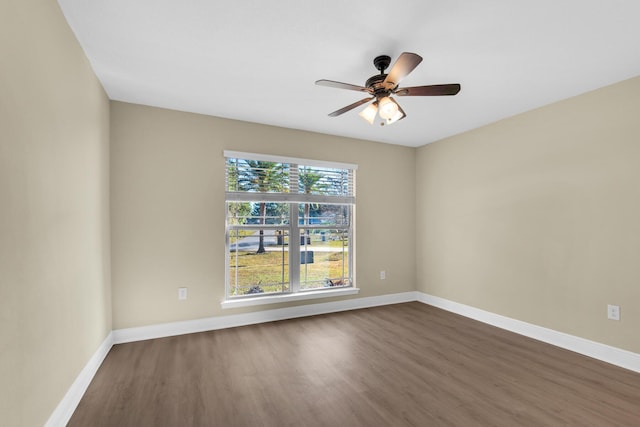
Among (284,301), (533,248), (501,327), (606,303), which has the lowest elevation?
(501,327)

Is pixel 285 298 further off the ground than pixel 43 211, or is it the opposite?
pixel 43 211

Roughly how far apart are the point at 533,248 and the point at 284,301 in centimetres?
292

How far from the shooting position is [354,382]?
7.59 ft

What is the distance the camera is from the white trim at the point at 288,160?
3551mm

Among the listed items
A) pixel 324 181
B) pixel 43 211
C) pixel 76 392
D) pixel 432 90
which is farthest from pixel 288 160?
pixel 76 392

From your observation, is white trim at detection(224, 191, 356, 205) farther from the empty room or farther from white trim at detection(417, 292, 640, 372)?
white trim at detection(417, 292, 640, 372)

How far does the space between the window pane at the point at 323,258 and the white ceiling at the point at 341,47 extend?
1.77 metres

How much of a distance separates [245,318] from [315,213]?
5.29 ft

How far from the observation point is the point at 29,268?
1423 millimetres

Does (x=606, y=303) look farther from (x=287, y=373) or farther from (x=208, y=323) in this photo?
(x=208, y=323)

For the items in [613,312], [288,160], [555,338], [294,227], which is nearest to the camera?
[613,312]

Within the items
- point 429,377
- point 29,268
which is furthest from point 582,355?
point 29,268

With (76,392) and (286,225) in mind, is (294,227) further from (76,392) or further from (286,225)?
(76,392)

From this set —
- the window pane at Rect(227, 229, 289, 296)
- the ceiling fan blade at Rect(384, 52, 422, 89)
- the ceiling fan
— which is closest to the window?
the window pane at Rect(227, 229, 289, 296)
